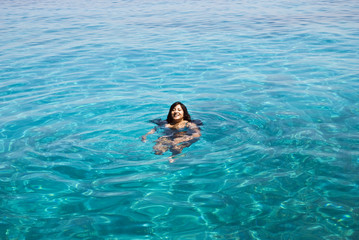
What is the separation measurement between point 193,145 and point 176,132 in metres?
0.47

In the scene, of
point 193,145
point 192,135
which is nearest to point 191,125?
point 192,135

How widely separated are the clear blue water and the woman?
0.18m

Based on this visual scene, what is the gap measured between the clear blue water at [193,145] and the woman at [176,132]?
7.0 inches

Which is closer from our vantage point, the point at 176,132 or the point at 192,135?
the point at 192,135

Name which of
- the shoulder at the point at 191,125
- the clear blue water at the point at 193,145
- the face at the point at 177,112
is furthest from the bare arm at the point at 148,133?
the shoulder at the point at 191,125

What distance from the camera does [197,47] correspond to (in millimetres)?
13500

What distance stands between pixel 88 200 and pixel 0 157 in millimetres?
2247

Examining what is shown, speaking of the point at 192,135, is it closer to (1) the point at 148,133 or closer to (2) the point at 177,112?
(2) the point at 177,112

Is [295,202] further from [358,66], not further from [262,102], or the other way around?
[358,66]

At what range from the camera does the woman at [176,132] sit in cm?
627

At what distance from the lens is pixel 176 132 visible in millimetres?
6695

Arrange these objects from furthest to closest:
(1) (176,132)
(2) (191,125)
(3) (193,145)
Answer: (2) (191,125), (1) (176,132), (3) (193,145)

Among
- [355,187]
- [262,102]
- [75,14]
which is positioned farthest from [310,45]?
[75,14]

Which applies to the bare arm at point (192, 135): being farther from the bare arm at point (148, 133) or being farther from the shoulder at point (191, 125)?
the bare arm at point (148, 133)
